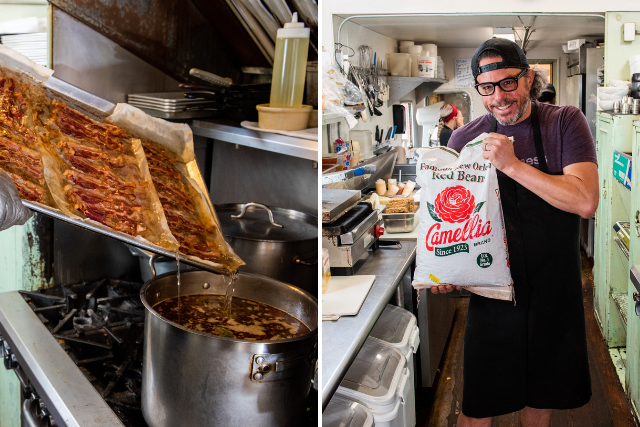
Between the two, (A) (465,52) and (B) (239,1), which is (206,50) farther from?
(A) (465,52)

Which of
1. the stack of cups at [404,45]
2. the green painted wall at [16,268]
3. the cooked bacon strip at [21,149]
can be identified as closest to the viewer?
the stack of cups at [404,45]

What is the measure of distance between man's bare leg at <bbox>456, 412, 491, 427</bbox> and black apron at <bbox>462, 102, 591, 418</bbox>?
0.01 metres

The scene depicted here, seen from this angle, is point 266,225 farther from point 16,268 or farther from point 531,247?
point 16,268

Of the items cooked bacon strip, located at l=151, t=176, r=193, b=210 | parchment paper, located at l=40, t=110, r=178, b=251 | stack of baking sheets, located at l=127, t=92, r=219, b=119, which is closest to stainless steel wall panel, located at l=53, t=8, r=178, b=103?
Result: stack of baking sheets, located at l=127, t=92, r=219, b=119

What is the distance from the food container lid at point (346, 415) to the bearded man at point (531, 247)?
0.26m

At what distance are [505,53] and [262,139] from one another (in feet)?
3.17

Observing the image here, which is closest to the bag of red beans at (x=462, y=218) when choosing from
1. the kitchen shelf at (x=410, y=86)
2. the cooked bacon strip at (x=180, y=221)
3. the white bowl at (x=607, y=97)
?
the kitchen shelf at (x=410, y=86)

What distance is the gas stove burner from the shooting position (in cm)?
179

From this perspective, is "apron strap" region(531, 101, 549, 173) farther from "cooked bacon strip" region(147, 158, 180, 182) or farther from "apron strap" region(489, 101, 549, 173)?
"cooked bacon strip" region(147, 158, 180, 182)

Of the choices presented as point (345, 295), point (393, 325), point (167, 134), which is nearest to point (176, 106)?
point (167, 134)

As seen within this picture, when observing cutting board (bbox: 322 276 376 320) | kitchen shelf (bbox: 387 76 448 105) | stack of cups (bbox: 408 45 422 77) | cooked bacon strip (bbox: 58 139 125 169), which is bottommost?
cutting board (bbox: 322 276 376 320)

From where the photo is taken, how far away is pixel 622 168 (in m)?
1.23

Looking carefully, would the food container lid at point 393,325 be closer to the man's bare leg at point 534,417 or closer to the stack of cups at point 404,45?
the man's bare leg at point 534,417

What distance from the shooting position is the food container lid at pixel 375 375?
4.74 feet
